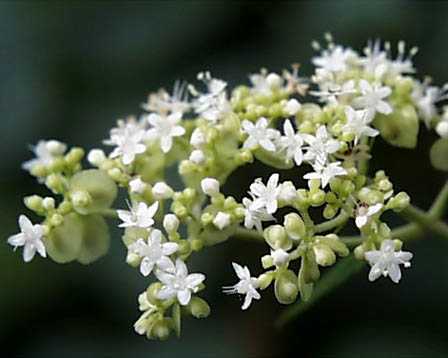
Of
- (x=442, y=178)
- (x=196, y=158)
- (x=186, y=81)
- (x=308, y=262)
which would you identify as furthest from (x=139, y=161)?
(x=442, y=178)

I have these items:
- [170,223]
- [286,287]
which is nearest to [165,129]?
[170,223]

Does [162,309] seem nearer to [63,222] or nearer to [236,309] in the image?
[63,222]

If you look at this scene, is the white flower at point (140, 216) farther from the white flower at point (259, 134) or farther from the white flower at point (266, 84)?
the white flower at point (266, 84)

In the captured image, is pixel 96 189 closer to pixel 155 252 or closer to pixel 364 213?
pixel 155 252

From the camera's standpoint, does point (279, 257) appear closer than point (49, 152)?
Yes

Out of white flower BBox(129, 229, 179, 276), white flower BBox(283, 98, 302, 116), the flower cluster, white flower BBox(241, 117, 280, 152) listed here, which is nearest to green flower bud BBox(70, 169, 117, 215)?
the flower cluster
